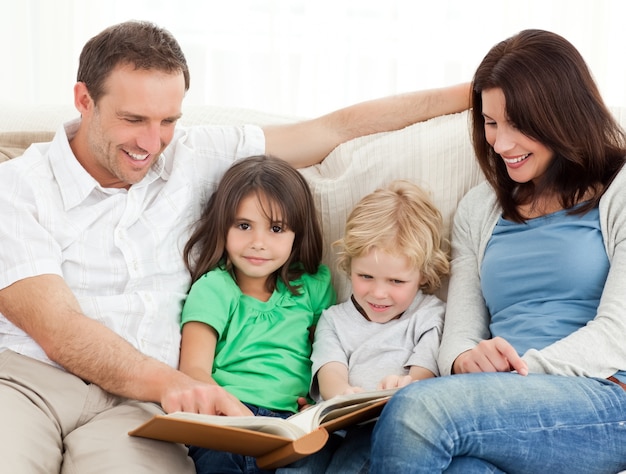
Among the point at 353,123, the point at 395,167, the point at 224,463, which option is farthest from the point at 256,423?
the point at 353,123

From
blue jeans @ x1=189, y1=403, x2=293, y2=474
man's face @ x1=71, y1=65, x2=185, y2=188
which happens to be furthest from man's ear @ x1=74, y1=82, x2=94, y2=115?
blue jeans @ x1=189, y1=403, x2=293, y2=474

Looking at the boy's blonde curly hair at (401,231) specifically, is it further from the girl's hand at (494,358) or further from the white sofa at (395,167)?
the girl's hand at (494,358)

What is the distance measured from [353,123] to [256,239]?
44cm

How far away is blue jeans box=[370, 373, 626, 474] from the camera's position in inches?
58.8

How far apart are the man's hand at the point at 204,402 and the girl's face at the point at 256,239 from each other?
1.39 feet

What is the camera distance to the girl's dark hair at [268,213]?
6.81 feet

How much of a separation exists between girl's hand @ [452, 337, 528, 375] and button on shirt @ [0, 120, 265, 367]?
67 centimetres

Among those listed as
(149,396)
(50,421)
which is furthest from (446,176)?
(50,421)

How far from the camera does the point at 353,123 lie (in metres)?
2.26

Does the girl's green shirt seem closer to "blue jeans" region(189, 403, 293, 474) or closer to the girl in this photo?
the girl

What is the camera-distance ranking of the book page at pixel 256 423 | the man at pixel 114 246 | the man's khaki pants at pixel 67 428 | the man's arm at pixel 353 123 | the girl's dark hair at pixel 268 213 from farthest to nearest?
1. the man's arm at pixel 353 123
2. the girl's dark hair at pixel 268 213
3. the man at pixel 114 246
4. the man's khaki pants at pixel 67 428
5. the book page at pixel 256 423

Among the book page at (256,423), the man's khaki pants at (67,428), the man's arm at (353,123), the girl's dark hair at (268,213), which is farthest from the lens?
the man's arm at (353,123)

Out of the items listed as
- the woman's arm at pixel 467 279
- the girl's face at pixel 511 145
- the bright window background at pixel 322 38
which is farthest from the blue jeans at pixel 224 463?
the bright window background at pixel 322 38

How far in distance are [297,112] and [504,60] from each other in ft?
5.27
